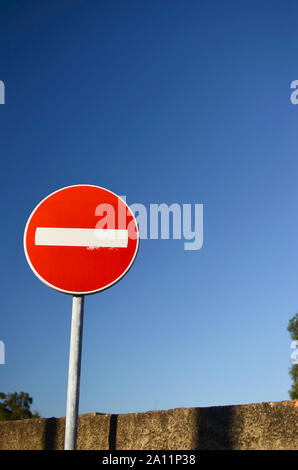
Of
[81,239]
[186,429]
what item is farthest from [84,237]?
[186,429]

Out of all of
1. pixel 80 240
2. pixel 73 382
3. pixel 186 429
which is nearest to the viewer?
pixel 73 382

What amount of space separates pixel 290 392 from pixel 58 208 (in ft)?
121

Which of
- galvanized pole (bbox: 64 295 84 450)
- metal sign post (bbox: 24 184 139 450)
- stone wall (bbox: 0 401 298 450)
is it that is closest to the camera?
galvanized pole (bbox: 64 295 84 450)

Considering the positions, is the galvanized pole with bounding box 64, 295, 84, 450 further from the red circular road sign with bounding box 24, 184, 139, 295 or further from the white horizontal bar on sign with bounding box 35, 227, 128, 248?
the white horizontal bar on sign with bounding box 35, 227, 128, 248

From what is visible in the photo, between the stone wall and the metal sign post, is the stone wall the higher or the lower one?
the lower one

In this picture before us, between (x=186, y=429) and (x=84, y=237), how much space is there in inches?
63.3

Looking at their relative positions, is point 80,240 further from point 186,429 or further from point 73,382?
point 186,429

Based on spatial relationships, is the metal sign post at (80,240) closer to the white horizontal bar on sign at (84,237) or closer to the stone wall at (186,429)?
the white horizontal bar on sign at (84,237)

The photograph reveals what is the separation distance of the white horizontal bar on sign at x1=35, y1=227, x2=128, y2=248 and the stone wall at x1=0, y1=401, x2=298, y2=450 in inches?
54.6

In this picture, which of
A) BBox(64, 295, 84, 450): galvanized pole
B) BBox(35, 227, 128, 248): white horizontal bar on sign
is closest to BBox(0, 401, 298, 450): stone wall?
BBox(64, 295, 84, 450): galvanized pole

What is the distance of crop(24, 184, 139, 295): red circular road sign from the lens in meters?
2.79

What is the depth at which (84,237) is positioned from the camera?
2875 millimetres
